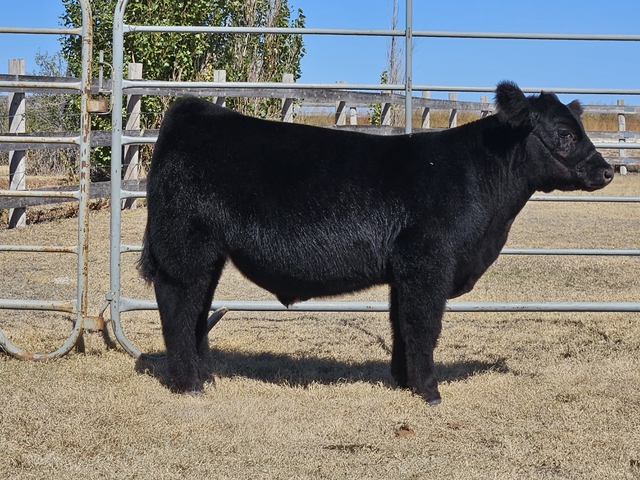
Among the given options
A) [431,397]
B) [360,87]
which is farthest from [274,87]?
[431,397]

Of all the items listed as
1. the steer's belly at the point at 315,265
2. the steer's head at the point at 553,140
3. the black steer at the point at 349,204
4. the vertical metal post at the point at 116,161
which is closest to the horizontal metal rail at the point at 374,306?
the vertical metal post at the point at 116,161

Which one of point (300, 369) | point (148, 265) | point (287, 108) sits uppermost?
point (287, 108)

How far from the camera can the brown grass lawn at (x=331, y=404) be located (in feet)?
12.3

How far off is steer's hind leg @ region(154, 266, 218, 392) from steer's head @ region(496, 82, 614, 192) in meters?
2.03

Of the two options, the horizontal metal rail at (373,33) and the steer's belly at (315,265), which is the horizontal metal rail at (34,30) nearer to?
the horizontal metal rail at (373,33)

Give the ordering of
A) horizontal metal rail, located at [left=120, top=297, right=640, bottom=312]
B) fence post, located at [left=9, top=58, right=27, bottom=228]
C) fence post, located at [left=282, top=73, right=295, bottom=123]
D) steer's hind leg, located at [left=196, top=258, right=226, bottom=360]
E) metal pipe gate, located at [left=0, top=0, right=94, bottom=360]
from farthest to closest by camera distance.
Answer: fence post, located at [left=282, top=73, right=295, bottom=123] → fence post, located at [left=9, top=58, right=27, bottom=228] → horizontal metal rail, located at [left=120, top=297, right=640, bottom=312] → metal pipe gate, located at [left=0, top=0, right=94, bottom=360] → steer's hind leg, located at [left=196, top=258, right=226, bottom=360]

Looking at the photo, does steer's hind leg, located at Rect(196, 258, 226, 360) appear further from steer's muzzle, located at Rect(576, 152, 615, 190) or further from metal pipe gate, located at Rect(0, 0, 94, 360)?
steer's muzzle, located at Rect(576, 152, 615, 190)

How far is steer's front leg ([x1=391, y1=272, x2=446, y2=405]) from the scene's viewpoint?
185 inches

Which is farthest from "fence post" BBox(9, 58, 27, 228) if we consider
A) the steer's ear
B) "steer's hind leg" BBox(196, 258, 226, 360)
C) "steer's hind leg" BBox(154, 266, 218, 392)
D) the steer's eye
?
the steer's eye

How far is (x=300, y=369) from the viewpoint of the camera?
560 cm

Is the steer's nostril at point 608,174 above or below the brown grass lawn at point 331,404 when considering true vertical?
above

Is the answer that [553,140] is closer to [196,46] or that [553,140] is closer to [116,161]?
[116,161]

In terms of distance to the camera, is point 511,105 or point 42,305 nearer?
point 511,105

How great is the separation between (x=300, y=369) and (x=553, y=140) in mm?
2219
